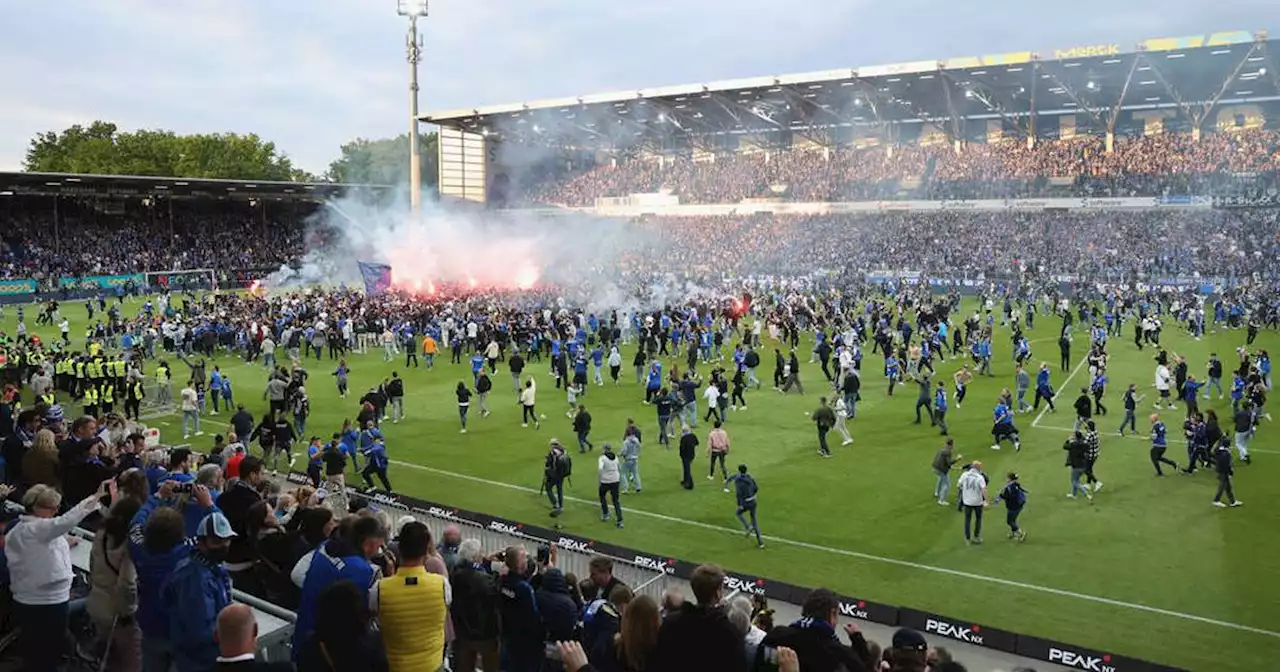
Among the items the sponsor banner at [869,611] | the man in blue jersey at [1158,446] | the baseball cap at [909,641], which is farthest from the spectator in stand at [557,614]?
the man in blue jersey at [1158,446]

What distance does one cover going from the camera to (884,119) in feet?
207

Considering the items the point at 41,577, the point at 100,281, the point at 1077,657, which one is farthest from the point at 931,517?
the point at 100,281

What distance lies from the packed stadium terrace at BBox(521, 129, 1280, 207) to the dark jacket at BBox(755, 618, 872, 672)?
181 ft

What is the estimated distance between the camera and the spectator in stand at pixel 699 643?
448 centimetres

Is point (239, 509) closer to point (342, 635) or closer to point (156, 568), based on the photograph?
point (156, 568)

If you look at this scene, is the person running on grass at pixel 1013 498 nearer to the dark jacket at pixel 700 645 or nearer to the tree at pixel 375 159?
the dark jacket at pixel 700 645

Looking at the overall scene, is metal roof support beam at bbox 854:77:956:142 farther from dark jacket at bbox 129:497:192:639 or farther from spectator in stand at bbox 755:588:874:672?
dark jacket at bbox 129:497:192:639

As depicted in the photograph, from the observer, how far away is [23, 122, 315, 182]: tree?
83.2 metres

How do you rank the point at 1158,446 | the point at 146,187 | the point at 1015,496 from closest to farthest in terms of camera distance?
the point at 1015,496 → the point at 1158,446 → the point at 146,187

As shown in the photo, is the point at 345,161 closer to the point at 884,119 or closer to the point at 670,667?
the point at 884,119

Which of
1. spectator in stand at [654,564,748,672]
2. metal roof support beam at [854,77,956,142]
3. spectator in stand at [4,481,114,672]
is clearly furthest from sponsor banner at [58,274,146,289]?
spectator in stand at [654,564,748,672]

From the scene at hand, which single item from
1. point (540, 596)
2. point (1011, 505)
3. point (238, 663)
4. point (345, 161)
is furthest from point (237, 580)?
point (345, 161)

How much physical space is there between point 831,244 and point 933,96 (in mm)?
11295

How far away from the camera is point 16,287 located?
4725 centimetres
